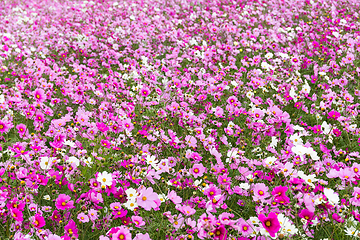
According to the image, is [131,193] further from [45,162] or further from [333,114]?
[333,114]

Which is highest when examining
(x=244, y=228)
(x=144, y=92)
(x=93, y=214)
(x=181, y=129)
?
(x=244, y=228)

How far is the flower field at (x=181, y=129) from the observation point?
1873 mm

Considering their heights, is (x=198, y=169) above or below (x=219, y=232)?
below

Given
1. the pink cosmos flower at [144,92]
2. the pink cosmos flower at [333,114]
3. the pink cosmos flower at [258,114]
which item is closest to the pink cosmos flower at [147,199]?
the pink cosmos flower at [258,114]

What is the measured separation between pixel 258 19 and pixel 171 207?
6.23 meters

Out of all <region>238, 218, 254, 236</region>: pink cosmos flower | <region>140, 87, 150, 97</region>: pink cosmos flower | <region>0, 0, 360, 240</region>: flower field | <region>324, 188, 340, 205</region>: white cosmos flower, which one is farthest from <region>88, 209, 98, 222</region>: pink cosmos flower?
<region>140, 87, 150, 97</region>: pink cosmos flower

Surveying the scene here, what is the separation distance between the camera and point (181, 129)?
11.1ft

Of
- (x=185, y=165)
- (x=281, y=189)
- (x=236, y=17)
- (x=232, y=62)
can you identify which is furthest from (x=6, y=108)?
(x=236, y=17)

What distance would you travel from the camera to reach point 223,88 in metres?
3.93

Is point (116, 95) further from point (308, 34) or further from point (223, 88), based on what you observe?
point (308, 34)

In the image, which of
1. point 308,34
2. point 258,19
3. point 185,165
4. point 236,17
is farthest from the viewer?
point 258,19

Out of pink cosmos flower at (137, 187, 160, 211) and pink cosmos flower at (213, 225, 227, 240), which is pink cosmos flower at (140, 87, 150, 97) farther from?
pink cosmos flower at (213, 225, 227, 240)

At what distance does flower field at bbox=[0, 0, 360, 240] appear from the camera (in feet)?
6.15

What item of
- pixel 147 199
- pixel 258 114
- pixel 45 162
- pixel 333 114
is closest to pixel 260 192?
pixel 147 199
